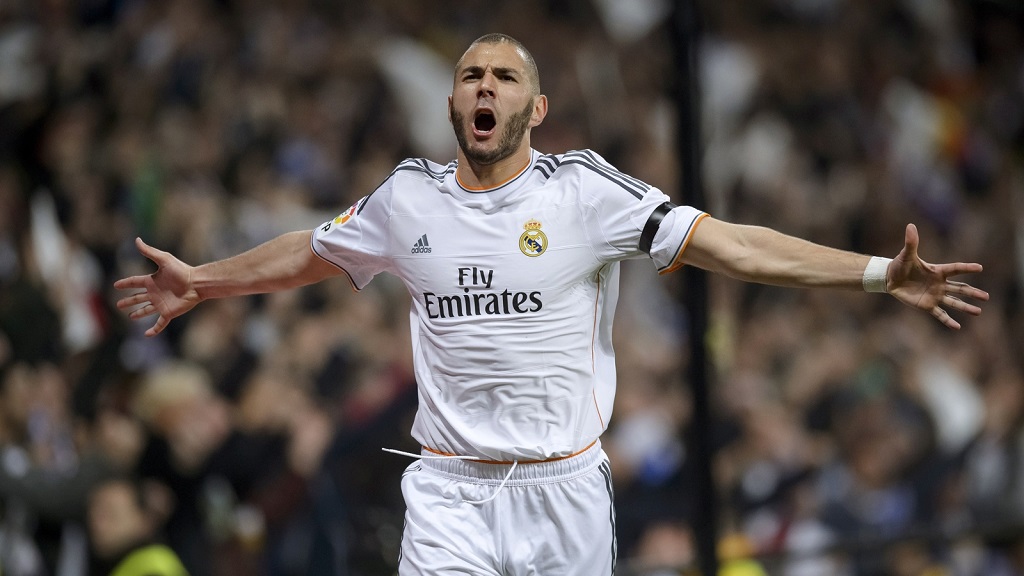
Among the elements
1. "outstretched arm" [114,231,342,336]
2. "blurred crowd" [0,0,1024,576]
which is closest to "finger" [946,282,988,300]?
"blurred crowd" [0,0,1024,576]

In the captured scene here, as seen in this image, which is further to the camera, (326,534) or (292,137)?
(292,137)

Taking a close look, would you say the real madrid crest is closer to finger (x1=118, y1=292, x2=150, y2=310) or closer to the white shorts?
the white shorts

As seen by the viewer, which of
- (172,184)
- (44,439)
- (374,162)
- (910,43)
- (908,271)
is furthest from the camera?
(910,43)

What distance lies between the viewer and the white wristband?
3404mm

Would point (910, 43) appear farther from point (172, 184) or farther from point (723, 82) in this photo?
point (172, 184)

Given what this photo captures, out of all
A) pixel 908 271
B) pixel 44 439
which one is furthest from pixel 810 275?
pixel 44 439

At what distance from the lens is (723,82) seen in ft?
35.0

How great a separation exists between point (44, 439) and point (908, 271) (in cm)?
457

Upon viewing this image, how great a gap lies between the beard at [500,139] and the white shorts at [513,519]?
919 mm

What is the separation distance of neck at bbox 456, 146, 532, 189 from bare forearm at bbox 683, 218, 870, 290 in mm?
590

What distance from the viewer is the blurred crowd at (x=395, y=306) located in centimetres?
601

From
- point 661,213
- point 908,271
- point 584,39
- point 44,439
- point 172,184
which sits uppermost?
point 584,39

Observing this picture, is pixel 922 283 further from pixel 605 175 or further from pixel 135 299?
pixel 135 299

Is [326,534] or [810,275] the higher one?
[810,275]
